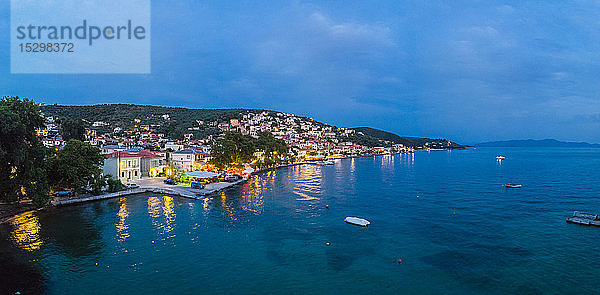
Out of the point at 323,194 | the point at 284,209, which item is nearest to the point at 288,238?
the point at 284,209

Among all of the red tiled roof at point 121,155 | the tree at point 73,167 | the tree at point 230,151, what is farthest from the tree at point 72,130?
the tree at point 73,167

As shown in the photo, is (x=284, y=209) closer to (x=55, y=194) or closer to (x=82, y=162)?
(x=82, y=162)

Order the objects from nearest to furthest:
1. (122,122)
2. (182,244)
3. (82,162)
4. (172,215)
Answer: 1. (182,244)
2. (172,215)
3. (82,162)
4. (122,122)

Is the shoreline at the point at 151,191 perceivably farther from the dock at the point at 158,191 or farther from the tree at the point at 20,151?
the tree at the point at 20,151

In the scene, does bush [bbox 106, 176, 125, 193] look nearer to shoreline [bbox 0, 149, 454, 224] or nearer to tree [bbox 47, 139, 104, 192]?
shoreline [bbox 0, 149, 454, 224]

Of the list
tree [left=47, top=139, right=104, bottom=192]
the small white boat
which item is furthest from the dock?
the small white boat

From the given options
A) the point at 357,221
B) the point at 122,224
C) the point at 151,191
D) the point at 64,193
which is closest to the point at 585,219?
the point at 357,221

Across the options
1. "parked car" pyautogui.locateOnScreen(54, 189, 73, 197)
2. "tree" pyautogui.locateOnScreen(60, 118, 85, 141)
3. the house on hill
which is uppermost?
"tree" pyautogui.locateOnScreen(60, 118, 85, 141)
